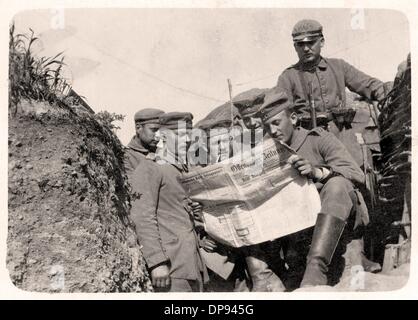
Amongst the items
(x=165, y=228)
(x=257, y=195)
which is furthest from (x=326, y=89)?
(x=165, y=228)

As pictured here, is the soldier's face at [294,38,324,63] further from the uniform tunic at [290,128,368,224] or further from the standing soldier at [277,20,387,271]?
the uniform tunic at [290,128,368,224]

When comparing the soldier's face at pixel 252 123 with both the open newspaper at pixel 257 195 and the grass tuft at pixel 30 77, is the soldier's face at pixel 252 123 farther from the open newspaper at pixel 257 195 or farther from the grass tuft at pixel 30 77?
the grass tuft at pixel 30 77

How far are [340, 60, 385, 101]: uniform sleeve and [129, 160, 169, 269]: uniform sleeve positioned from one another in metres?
1.97

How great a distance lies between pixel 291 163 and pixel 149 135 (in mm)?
1319

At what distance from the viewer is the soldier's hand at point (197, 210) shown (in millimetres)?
5828

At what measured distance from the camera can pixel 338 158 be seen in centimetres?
588

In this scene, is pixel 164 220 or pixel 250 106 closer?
pixel 164 220

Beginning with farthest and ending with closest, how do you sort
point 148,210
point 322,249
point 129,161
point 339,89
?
point 339,89, point 129,161, point 148,210, point 322,249

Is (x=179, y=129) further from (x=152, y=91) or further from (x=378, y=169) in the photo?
(x=378, y=169)

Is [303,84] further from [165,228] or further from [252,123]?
[165,228]

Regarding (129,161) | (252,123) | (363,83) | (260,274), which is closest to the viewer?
(260,274)

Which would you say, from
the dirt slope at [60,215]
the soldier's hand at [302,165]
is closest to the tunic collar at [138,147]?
the dirt slope at [60,215]

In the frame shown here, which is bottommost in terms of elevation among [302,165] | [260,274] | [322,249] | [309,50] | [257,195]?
[260,274]

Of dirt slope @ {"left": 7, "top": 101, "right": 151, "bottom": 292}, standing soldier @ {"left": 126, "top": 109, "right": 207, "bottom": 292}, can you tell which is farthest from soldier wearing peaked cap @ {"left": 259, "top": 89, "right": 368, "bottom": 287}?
dirt slope @ {"left": 7, "top": 101, "right": 151, "bottom": 292}
